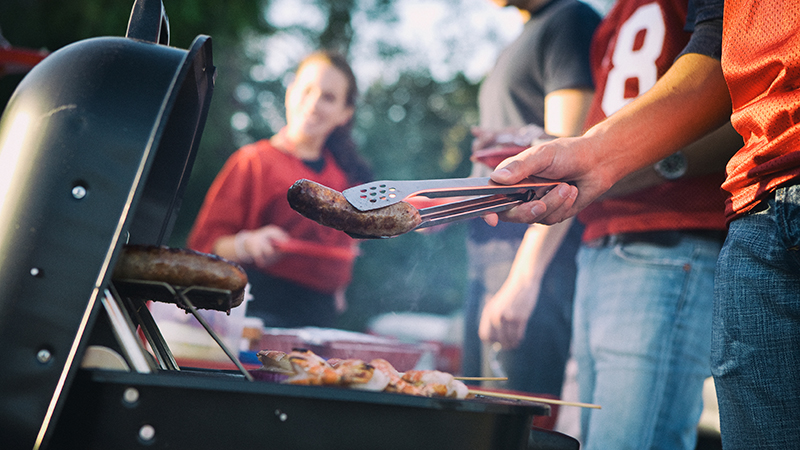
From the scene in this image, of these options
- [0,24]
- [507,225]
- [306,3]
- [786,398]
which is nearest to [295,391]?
[786,398]

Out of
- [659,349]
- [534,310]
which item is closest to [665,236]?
[659,349]

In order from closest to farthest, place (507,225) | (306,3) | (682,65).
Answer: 1. (682,65)
2. (507,225)
3. (306,3)

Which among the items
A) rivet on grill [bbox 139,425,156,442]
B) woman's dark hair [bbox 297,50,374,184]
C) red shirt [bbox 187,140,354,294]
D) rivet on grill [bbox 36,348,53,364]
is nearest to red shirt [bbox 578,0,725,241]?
rivet on grill [bbox 139,425,156,442]

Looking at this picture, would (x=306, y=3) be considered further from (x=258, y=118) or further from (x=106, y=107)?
(x=106, y=107)

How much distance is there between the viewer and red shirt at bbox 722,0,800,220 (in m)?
0.97

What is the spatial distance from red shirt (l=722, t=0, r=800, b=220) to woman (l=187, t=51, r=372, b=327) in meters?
2.25

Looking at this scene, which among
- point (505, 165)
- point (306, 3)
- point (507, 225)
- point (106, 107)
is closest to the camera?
point (106, 107)

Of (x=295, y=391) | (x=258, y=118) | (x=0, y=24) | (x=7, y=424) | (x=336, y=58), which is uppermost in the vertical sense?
(x=258, y=118)

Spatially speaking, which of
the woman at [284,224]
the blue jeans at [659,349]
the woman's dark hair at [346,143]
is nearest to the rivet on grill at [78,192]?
the blue jeans at [659,349]

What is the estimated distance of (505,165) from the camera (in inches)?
47.6

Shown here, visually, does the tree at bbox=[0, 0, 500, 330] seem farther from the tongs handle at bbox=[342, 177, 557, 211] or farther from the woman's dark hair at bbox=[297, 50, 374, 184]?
the tongs handle at bbox=[342, 177, 557, 211]

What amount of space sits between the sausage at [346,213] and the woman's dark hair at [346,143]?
2701 mm

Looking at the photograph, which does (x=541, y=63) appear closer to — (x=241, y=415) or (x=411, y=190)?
(x=411, y=190)

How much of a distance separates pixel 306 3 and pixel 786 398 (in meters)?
17.4
